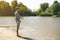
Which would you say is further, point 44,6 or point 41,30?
point 44,6

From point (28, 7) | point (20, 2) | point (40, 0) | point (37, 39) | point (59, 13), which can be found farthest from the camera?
point (59, 13)

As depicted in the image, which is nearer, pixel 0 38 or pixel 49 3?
pixel 0 38

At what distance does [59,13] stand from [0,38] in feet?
46.5

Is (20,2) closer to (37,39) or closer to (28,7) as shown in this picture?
(28,7)

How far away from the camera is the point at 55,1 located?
19109 millimetres

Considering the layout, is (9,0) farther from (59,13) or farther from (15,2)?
(59,13)

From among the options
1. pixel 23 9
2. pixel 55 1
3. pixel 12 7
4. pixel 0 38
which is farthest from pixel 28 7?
pixel 0 38

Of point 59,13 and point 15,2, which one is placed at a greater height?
point 15,2

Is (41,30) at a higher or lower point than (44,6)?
lower

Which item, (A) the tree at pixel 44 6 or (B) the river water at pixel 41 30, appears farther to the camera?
(A) the tree at pixel 44 6

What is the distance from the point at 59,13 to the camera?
69.3 feet

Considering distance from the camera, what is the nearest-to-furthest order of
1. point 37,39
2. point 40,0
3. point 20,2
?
point 37,39 → point 20,2 → point 40,0

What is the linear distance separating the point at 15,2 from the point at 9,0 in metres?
0.88

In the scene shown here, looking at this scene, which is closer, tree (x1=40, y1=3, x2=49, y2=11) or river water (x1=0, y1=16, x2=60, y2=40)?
river water (x1=0, y1=16, x2=60, y2=40)
